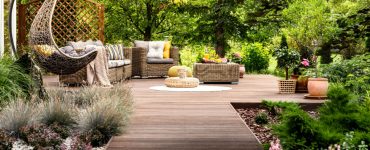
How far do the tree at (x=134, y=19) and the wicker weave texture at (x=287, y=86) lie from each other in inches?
295

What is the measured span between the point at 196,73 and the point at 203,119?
15.1ft

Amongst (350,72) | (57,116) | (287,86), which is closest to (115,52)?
(287,86)

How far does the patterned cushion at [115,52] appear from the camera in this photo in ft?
30.9

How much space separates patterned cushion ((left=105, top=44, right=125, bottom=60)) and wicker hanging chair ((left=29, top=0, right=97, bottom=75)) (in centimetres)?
257

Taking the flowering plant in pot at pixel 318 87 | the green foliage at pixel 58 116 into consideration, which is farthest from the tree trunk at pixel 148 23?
the green foliage at pixel 58 116

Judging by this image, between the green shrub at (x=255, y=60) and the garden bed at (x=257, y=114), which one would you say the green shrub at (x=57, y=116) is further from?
the green shrub at (x=255, y=60)

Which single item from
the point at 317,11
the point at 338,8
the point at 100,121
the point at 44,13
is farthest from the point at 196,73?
the point at 100,121

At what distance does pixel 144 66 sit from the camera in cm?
1050

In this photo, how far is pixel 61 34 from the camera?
37.6 ft

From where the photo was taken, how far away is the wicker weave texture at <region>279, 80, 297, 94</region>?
24.1ft

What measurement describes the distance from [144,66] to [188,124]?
6.09m

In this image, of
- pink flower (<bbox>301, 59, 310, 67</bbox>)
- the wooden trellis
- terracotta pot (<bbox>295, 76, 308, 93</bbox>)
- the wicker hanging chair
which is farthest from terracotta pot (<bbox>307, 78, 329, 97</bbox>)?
the wooden trellis

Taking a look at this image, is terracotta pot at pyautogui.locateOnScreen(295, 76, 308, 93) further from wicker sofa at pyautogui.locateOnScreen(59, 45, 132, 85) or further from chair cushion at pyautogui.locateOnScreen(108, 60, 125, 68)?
chair cushion at pyautogui.locateOnScreen(108, 60, 125, 68)

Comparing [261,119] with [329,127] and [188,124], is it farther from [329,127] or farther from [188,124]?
[329,127]
